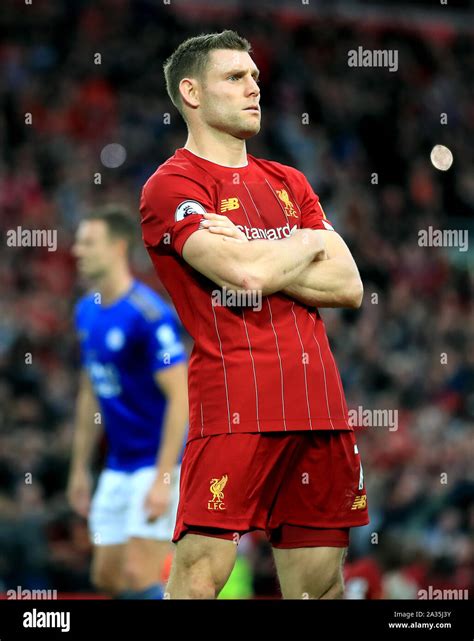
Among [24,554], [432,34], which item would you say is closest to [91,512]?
[24,554]

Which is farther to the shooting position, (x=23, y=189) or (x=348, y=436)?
(x=23, y=189)

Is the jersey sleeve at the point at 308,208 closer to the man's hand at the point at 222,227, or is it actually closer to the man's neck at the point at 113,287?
the man's hand at the point at 222,227

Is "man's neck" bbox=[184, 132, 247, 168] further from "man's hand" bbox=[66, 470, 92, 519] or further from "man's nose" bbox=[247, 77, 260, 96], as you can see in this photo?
"man's hand" bbox=[66, 470, 92, 519]

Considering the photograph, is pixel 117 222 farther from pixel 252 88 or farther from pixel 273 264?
pixel 273 264

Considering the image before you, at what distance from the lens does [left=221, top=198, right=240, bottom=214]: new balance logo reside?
414 centimetres

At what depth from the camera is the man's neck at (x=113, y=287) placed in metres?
6.96

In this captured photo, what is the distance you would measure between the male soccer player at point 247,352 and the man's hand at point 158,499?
2367 mm

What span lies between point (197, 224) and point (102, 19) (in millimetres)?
11571

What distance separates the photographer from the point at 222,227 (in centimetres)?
396

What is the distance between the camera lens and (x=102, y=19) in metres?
14.9

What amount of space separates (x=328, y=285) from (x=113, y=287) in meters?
3.03

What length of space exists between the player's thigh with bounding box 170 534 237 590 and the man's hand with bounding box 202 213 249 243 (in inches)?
39.2

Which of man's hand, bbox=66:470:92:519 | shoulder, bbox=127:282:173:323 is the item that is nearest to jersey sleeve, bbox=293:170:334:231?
shoulder, bbox=127:282:173:323
